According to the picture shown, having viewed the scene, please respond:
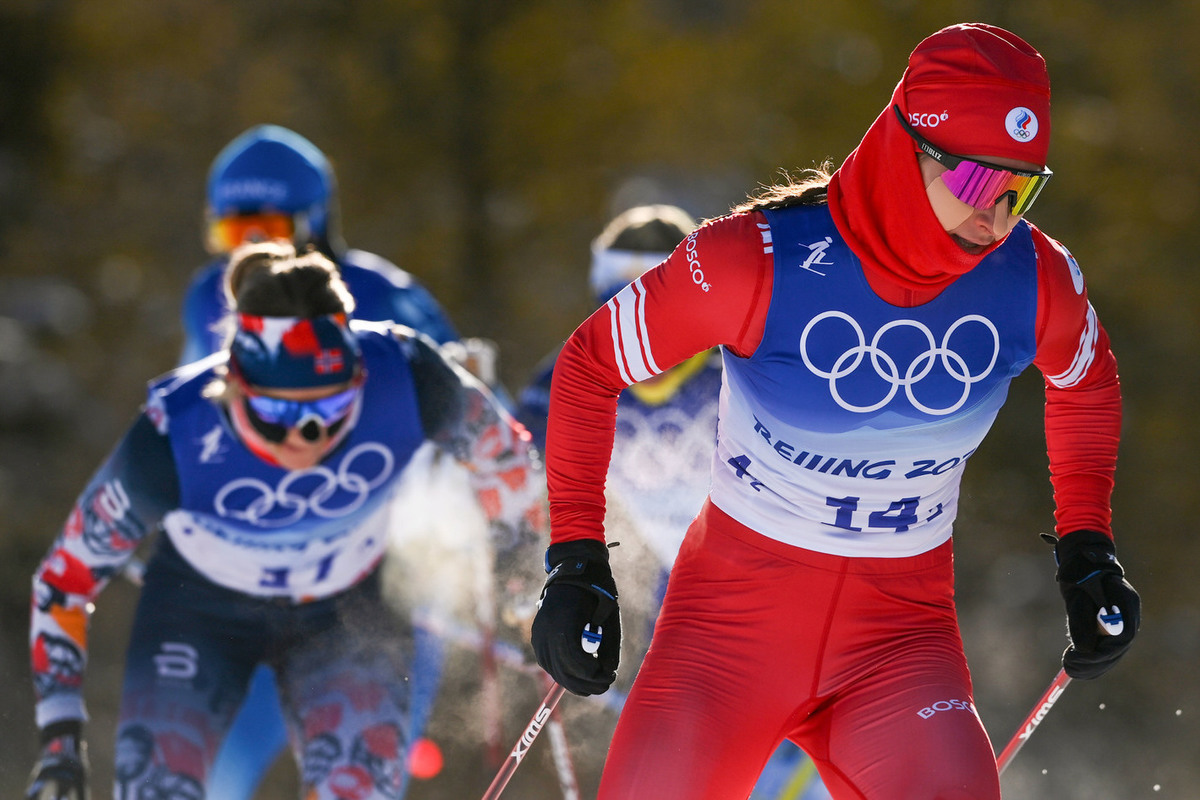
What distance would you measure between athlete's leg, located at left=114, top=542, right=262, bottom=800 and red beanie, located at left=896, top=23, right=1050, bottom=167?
233 cm

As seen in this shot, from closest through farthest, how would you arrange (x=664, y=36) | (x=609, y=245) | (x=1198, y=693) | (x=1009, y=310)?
(x=1009, y=310) → (x=609, y=245) → (x=1198, y=693) → (x=664, y=36)

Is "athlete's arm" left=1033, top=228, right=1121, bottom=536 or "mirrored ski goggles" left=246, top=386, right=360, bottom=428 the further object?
"mirrored ski goggles" left=246, top=386, right=360, bottom=428

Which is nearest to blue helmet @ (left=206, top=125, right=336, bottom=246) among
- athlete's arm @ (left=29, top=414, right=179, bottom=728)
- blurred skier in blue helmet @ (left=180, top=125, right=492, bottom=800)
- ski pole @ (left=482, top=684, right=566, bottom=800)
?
blurred skier in blue helmet @ (left=180, top=125, right=492, bottom=800)

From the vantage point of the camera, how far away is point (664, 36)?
12031 millimetres

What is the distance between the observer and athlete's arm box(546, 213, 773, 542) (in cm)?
236

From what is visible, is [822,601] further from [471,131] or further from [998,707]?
[471,131]

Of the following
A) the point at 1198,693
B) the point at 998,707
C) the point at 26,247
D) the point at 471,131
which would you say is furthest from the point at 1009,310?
the point at 26,247

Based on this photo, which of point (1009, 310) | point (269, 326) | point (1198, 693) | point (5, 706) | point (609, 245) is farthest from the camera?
point (1198, 693)

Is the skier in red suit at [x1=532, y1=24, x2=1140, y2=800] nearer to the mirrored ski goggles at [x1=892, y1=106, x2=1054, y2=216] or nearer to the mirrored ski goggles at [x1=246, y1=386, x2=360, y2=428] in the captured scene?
the mirrored ski goggles at [x1=892, y1=106, x2=1054, y2=216]

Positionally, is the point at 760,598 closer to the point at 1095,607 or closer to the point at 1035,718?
the point at 1095,607

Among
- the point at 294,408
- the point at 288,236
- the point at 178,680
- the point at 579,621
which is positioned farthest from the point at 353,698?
the point at 288,236

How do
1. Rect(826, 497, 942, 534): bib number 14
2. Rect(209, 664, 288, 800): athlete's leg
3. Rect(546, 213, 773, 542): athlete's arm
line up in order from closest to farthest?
Rect(546, 213, 773, 542): athlete's arm
Rect(826, 497, 942, 534): bib number 14
Rect(209, 664, 288, 800): athlete's leg

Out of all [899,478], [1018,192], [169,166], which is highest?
[1018,192]

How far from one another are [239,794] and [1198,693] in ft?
23.4
